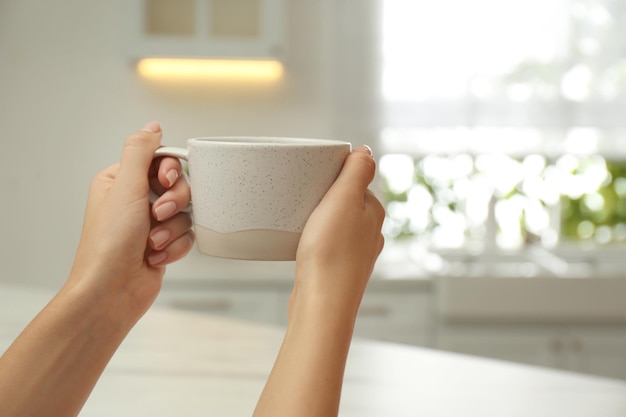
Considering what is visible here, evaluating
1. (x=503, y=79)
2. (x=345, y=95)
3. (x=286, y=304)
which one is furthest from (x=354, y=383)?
(x=503, y=79)

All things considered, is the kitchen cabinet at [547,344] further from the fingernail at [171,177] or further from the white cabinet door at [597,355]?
the fingernail at [171,177]

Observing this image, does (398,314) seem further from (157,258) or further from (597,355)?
(157,258)

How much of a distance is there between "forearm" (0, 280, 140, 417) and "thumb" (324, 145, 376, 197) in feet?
0.83

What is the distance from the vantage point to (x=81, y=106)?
3.17 metres

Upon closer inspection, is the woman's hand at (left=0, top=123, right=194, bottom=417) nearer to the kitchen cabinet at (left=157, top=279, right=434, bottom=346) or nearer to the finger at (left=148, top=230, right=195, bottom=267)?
the finger at (left=148, top=230, right=195, bottom=267)

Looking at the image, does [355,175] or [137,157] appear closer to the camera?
[355,175]

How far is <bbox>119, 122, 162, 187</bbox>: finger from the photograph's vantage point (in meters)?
0.75

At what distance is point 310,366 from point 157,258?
0.28m

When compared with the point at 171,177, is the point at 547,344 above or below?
below

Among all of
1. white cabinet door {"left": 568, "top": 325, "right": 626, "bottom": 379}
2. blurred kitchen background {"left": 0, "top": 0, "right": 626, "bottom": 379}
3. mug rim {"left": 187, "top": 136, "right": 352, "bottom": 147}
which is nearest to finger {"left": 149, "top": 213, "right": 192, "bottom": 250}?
mug rim {"left": 187, "top": 136, "right": 352, "bottom": 147}

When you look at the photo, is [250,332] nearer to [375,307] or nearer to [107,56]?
[375,307]

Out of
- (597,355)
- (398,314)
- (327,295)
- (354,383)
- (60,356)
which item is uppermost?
(327,295)

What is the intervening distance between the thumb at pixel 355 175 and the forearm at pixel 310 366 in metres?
0.10

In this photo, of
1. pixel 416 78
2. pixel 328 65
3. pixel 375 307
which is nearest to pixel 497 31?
pixel 416 78
